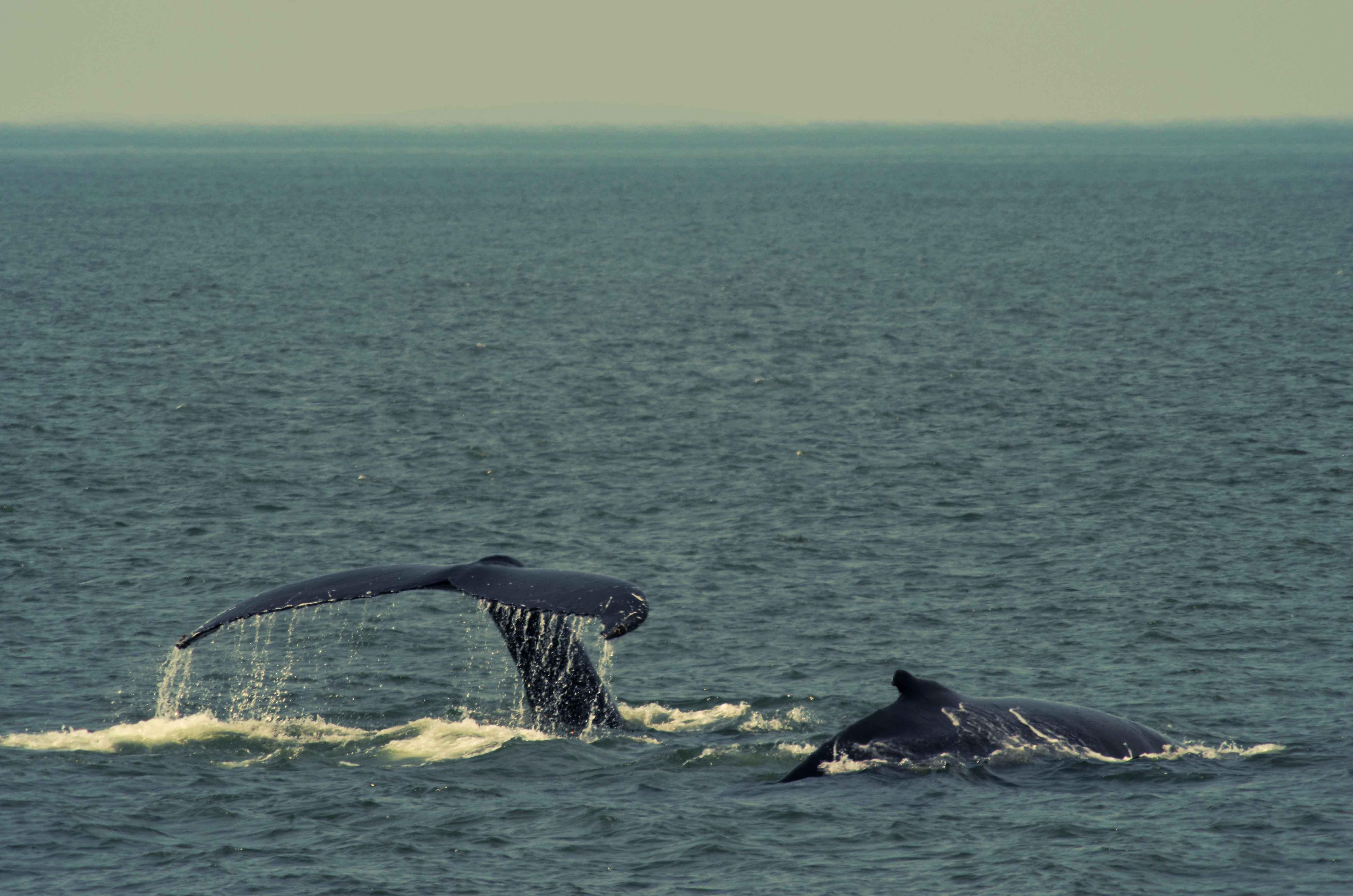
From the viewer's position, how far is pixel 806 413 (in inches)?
1849

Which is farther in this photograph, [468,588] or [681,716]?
[681,716]

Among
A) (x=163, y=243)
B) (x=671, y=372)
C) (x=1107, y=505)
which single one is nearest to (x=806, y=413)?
(x=671, y=372)

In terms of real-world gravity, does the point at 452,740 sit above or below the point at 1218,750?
below

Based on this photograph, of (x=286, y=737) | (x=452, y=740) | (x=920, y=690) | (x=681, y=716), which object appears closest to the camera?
(x=920, y=690)

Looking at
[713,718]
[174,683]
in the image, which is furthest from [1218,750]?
[174,683]

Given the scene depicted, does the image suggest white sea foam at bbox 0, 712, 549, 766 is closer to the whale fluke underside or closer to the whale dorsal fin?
the whale fluke underside

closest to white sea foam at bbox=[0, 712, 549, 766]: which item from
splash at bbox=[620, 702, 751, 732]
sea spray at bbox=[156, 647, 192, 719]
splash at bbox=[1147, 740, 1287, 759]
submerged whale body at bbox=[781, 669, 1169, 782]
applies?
sea spray at bbox=[156, 647, 192, 719]

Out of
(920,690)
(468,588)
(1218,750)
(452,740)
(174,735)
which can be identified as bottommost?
(174,735)

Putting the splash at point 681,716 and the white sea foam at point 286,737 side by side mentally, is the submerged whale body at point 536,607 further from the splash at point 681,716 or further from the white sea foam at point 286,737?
the splash at point 681,716

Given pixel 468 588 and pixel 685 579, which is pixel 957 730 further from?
pixel 685 579

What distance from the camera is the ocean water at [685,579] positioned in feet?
57.6

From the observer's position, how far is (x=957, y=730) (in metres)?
18.0

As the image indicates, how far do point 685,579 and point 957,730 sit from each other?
1251 centimetres

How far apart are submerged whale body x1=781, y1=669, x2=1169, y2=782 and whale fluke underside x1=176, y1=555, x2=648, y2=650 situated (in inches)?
126
